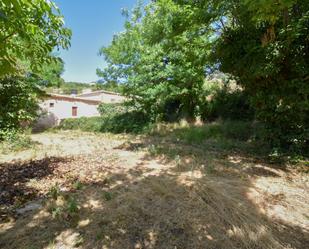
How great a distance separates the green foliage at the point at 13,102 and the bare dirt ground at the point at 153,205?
13.8 ft

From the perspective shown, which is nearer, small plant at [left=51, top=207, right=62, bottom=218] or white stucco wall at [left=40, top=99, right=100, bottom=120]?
small plant at [left=51, top=207, right=62, bottom=218]

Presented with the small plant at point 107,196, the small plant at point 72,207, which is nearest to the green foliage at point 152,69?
the small plant at point 107,196

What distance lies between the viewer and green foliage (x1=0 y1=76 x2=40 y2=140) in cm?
864

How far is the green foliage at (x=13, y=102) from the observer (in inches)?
340

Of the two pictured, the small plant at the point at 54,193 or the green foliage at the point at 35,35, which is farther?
the small plant at the point at 54,193

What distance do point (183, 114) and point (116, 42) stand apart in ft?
18.9

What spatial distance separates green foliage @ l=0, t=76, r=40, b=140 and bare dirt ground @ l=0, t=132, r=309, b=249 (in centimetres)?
421

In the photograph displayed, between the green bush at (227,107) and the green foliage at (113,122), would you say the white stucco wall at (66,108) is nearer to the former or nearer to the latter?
the green foliage at (113,122)

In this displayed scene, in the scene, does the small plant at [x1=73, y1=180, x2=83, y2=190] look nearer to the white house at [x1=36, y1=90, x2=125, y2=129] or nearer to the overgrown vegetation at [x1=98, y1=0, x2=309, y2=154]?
the overgrown vegetation at [x1=98, y1=0, x2=309, y2=154]

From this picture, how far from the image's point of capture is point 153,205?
3.25 metres

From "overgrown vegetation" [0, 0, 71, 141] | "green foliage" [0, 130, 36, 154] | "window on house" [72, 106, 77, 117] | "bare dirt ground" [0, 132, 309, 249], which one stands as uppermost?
"overgrown vegetation" [0, 0, 71, 141]

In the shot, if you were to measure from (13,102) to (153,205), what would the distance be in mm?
8012

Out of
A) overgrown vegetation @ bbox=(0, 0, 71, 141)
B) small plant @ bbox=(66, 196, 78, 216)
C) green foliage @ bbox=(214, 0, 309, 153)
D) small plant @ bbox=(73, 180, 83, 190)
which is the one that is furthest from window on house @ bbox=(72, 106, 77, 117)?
small plant @ bbox=(66, 196, 78, 216)

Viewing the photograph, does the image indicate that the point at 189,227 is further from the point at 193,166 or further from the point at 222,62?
the point at 222,62
